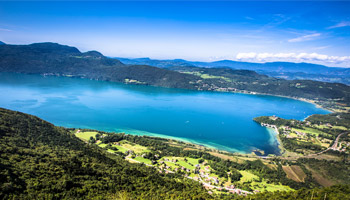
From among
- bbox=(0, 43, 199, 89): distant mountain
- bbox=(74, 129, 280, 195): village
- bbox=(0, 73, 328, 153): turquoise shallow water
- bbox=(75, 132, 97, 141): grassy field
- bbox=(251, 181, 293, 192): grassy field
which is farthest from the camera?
bbox=(0, 43, 199, 89): distant mountain

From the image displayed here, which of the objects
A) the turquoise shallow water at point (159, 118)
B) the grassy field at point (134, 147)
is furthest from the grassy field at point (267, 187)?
the grassy field at point (134, 147)

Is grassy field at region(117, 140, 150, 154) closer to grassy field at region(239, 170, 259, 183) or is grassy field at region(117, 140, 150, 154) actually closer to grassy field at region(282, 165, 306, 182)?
grassy field at region(239, 170, 259, 183)

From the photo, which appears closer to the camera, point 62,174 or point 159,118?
point 62,174

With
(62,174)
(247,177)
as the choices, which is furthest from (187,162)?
(62,174)

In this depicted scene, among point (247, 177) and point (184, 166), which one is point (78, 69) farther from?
point (247, 177)

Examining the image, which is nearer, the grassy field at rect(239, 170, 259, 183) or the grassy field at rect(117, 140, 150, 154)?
the grassy field at rect(239, 170, 259, 183)

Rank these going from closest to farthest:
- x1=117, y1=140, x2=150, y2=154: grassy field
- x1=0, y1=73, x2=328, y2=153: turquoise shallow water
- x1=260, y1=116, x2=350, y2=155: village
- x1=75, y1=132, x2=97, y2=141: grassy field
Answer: x1=117, y1=140, x2=150, y2=154: grassy field < x1=75, y1=132, x2=97, y2=141: grassy field < x1=260, y1=116, x2=350, y2=155: village < x1=0, y1=73, x2=328, y2=153: turquoise shallow water

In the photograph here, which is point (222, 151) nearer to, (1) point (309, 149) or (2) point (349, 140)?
(1) point (309, 149)

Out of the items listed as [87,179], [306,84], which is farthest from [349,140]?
[306,84]

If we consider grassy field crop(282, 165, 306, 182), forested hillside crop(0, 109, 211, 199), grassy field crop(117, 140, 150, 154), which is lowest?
grassy field crop(282, 165, 306, 182)

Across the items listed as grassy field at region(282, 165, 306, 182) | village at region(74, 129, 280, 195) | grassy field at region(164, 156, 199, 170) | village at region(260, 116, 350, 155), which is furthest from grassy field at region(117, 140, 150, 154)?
village at region(260, 116, 350, 155)
